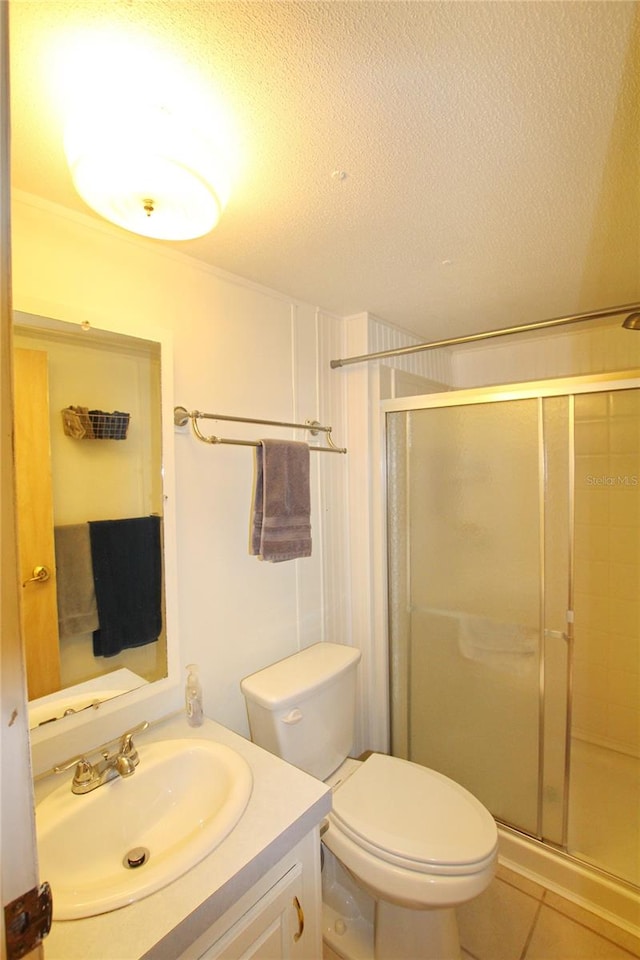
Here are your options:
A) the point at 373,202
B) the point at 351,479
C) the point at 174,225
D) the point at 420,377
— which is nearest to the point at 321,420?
the point at 351,479

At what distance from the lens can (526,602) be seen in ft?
5.64

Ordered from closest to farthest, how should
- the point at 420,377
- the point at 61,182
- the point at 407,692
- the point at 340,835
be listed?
the point at 61,182, the point at 340,835, the point at 407,692, the point at 420,377

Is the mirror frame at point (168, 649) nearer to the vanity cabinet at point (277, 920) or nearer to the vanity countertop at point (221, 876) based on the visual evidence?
the vanity countertop at point (221, 876)

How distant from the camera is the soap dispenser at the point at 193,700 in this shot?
4.24ft

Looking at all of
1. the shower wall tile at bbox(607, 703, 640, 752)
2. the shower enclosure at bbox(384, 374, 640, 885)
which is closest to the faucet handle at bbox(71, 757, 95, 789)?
the shower enclosure at bbox(384, 374, 640, 885)

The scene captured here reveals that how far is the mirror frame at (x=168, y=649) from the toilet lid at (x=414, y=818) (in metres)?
0.68

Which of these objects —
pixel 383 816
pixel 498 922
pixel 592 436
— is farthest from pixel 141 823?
pixel 592 436

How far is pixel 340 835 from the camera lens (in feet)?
4.30

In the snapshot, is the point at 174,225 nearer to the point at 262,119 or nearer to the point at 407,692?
the point at 262,119

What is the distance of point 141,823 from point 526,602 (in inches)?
57.8

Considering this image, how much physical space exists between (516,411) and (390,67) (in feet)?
4.05

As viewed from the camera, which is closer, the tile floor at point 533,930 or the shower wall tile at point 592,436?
the tile floor at point 533,930

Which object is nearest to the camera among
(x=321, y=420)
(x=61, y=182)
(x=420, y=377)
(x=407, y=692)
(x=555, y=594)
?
(x=61, y=182)

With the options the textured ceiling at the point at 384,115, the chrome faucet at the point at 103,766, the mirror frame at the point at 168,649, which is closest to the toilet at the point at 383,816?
the mirror frame at the point at 168,649
